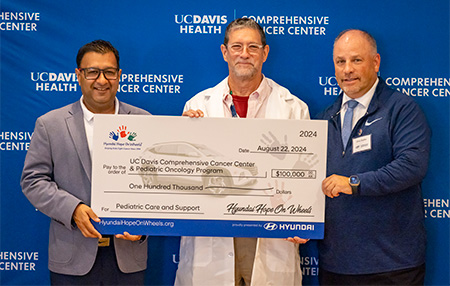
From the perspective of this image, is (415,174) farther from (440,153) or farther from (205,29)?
(205,29)

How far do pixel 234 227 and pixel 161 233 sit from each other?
15.8 inches

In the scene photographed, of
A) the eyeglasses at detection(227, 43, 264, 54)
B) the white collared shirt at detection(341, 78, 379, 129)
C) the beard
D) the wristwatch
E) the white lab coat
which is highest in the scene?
the eyeglasses at detection(227, 43, 264, 54)

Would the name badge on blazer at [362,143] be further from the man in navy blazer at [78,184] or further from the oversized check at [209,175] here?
the man in navy blazer at [78,184]

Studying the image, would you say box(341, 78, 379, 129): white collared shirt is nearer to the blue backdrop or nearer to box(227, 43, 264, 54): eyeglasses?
the blue backdrop

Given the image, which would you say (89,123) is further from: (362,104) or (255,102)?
(362,104)

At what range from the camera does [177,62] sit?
310 centimetres

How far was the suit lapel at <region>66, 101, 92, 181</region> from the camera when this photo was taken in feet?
8.01

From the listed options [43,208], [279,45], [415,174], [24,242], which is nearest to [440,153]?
[415,174]

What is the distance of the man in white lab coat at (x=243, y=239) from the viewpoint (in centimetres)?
256

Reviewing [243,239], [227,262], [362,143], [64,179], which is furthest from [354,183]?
[64,179]

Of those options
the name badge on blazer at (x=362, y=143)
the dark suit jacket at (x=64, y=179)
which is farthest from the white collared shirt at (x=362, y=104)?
the dark suit jacket at (x=64, y=179)

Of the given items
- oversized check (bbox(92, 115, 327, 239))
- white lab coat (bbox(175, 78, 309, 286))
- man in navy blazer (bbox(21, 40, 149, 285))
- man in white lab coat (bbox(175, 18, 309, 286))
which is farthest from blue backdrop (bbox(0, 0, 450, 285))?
oversized check (bbox(92, 115, 327, 239))

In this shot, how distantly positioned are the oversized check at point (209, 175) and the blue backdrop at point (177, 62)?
29.1 inches

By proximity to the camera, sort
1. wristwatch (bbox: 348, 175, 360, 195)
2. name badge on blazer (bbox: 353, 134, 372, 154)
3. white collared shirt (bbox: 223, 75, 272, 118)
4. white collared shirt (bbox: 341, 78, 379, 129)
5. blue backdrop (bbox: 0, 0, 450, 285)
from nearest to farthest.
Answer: wristwatch (bbox: 348, 175, 360, 195) < name badge on blazer (bbox: 353, 134, 372, 154) < white collared shirt (bbox: 341, 78, 379, 129) < white collared shirt (bbox: 223, 75, 272, 118) < blue backdrop (bbox: 0, 0, 450, 285)
